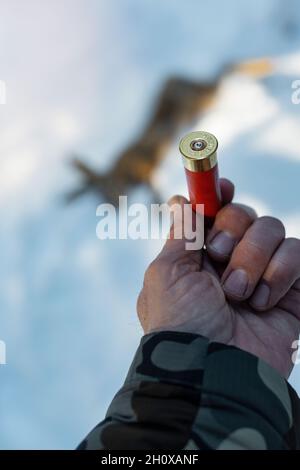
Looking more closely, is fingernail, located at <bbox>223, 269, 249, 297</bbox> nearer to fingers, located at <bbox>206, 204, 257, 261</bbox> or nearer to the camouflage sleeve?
fingers, located at <bbox>206, 204, 257, 261</bbox>

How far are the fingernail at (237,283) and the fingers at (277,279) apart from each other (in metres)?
0.02

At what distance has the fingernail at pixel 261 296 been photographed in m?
0.88

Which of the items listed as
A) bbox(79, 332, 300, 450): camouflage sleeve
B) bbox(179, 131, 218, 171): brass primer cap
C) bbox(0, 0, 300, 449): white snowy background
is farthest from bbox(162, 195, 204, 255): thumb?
bbox(0, 0, 300, 449): white snowy background

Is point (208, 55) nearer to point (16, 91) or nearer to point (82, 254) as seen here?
point (16, 91)

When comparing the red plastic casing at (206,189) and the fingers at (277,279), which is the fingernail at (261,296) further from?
the red plastic casing at (206,189)

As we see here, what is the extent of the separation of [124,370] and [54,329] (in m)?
0.21

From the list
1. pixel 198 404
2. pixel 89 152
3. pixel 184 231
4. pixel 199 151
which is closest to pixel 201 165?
pixel 199 151

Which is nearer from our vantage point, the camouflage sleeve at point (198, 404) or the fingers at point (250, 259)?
the camouflage sleeve at point (198, 404)

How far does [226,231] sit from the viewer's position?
94 centimetres

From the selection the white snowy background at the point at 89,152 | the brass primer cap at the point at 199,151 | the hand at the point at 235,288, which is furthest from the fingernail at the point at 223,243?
the white snowy background at the point at 89,152

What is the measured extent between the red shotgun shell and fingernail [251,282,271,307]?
0.47 ft

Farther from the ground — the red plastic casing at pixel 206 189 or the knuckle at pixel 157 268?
the red plastic casing at pixel 206 189

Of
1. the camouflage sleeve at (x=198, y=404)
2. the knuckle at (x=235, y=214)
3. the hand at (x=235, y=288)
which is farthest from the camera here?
the knuckle at (x=235, y=214)

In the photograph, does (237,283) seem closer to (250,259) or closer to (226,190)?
(250,259)
